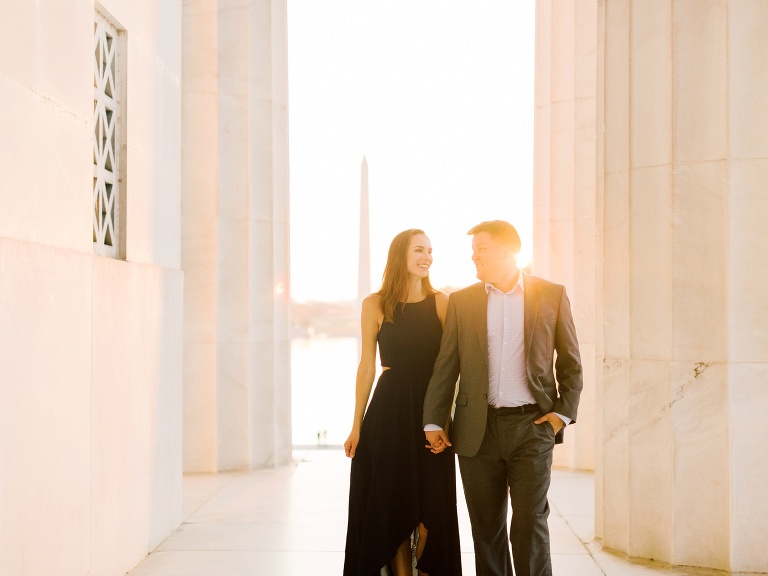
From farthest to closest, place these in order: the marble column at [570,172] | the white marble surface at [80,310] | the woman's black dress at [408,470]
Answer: the marble column at [570,172]
the woman's black dress at [408,470]
the white marble surface at [80,310]

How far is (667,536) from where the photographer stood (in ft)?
21.5

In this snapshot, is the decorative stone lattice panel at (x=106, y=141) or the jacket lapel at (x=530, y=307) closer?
the jacket lapel at (x=530, y=307)

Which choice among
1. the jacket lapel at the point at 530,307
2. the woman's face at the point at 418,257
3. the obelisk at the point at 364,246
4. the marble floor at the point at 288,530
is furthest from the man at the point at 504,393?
the obelisk at the point at 364,246

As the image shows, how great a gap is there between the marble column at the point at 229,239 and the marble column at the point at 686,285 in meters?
5.50

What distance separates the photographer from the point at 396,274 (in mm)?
5324

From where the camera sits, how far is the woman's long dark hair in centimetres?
530

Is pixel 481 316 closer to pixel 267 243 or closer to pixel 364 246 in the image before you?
pixel 267 243

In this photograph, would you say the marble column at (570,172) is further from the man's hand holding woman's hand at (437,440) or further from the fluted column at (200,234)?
the man's hand holding woman's hand at (437,440)

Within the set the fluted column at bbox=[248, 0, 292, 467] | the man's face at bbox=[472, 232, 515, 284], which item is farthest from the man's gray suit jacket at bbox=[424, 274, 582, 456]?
the fluted column at bbox=[248, 0, 292, 467]

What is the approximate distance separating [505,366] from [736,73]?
3.13 m

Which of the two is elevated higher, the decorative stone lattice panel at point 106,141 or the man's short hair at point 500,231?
the decorative stone lattice panel at point 106,141

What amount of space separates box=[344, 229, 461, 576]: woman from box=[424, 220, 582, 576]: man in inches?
9.8

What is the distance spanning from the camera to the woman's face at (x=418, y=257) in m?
5.26

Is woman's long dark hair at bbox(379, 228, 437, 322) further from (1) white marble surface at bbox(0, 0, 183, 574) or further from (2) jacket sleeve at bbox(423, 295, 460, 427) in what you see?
(1) white marble surface at bbox(0, 0, 183, 574)
